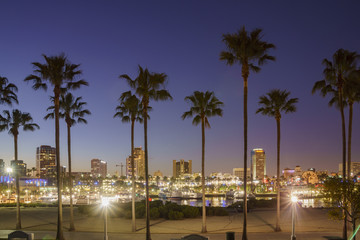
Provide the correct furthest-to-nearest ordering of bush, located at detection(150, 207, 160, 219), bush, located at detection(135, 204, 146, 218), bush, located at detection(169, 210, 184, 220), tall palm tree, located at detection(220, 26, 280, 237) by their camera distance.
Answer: bush, located at detection(135, 204, 146, 218) → bush, located at detection(150, 207, 160, 219) → bush, located at detection(169, 210, 184, 220) → tall palm tree, located at detection(220, 26, 280, 237)

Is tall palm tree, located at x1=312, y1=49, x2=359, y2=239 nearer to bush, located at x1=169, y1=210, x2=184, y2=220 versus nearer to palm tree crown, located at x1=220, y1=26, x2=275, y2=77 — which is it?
palm tree crown, located at x1=220, y1=26, x2=275, y2=77

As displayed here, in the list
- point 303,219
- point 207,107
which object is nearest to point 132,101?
point 207,107

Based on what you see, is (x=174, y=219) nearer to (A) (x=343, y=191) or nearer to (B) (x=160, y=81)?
(B) (x=160, y=81)

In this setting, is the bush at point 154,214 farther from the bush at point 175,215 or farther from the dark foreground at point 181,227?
the bush at point 175,215

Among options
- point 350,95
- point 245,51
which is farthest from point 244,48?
point 350,95

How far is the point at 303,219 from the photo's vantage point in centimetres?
3384

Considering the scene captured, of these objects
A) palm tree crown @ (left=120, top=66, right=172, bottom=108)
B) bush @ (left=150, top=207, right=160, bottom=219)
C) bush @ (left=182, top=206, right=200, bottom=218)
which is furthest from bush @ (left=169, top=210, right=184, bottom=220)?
palm tree crown @ (left=120, top=66, right=172, bottom=108)

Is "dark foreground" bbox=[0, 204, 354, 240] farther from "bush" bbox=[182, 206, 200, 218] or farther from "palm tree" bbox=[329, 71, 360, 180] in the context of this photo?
"palm tree" bbox=[329, 71, 360, 180]

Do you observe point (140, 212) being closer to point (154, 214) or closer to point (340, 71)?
point (154, 214)

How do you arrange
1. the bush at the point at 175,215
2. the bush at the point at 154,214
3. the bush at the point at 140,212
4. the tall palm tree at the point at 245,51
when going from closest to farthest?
the tall palm tree at the point at 245,51
the bush at the point at 175,215
the bush at the point at 154,214
the bush at the point at 140,212

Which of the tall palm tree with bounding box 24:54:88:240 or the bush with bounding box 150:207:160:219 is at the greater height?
the tall palm tree with bounding box 24:54:88:240

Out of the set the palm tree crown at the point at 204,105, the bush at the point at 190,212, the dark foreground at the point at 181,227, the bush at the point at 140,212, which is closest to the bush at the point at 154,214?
the dark foreground at the point at 181,227

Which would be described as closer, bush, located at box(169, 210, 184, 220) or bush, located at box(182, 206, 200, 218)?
bush, located at box(169, 210, 184, 220)

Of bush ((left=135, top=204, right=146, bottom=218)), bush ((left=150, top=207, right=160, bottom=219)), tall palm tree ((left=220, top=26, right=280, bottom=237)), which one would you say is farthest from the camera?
bush ((left=135, top=204, right=146, bottom=218))
